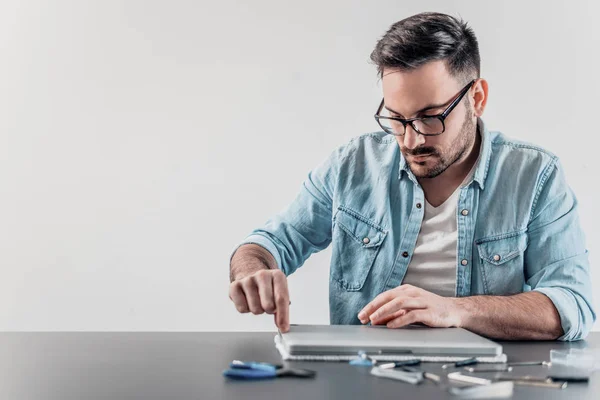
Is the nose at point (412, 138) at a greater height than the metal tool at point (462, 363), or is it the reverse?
the nose at point (412, 138)

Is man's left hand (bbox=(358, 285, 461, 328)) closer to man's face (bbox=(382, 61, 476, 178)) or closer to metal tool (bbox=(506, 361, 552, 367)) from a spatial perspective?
metal tool (bbox=(506, 361, 552, 367))

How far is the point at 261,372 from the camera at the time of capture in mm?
1004

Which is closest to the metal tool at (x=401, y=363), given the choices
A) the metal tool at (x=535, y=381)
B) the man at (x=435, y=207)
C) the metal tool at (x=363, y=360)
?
the metal tool at (x=363, y=360)

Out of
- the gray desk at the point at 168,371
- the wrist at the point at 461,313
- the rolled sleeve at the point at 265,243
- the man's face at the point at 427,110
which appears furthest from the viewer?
the rolled sleeve at the point at 265,243

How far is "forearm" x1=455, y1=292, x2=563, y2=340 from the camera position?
1.48 m

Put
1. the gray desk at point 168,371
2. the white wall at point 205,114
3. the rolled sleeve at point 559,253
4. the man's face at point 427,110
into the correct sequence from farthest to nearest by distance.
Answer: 1. the white wall at point 205,114
2. the man's face at point 427,110
3. the rolled sleeve at point 559,253
4. the gray desk at point 168,371

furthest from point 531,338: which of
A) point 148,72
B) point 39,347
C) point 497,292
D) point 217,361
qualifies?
point 148,72

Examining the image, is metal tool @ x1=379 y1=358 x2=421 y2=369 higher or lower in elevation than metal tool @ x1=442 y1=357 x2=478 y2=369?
higher

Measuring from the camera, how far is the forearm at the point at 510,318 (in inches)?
58.4


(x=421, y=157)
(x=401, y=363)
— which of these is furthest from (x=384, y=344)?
(x=421, y=157)

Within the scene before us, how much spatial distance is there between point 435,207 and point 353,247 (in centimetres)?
22

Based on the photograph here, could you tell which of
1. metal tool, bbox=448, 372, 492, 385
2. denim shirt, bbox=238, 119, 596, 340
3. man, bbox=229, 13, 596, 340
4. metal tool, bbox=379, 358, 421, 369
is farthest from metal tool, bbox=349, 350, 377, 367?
denim shirt, bbox=238, 119, 596, 340

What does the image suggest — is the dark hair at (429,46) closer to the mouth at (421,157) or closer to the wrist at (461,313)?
the mouth at (421,157)

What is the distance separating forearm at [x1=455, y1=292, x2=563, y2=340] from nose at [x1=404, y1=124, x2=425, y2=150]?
39 centimetres
